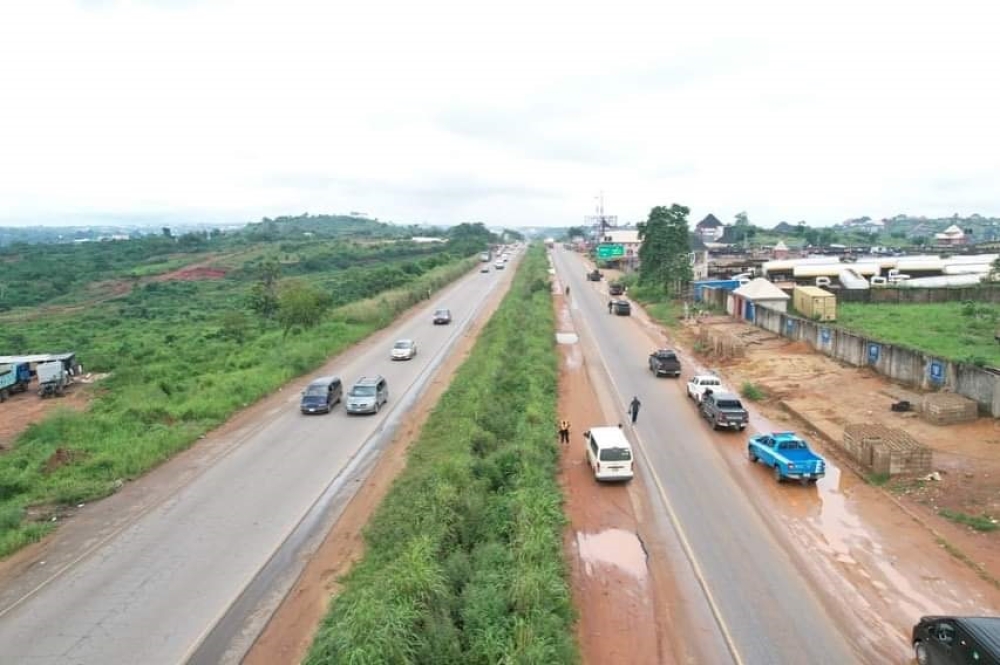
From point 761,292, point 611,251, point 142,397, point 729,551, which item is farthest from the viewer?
point 611,251

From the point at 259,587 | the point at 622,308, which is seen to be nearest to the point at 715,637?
the point at 259,587

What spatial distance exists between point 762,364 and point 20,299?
94.3m

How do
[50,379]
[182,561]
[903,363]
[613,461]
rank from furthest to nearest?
[50,379], [903,363], [613,461], [182,561]

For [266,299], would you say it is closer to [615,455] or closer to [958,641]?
[615,455]

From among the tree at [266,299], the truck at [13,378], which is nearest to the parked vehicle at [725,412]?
the truck at [13,378]

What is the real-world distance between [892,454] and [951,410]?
6.36 m

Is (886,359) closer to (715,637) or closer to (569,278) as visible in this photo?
(715,637)

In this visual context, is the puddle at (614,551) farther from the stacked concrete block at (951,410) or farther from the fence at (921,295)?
the fence at (921,295)

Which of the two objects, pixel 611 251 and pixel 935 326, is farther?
pixel 611 251

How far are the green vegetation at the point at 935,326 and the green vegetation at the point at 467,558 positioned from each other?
2048 centimetres

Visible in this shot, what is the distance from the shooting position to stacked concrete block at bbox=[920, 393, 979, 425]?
25500mm

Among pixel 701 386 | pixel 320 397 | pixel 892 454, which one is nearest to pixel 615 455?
pixel 892 454

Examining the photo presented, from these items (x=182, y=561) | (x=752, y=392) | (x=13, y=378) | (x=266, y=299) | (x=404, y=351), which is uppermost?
(x=266, y=299)

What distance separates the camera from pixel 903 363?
3109 centimetres
